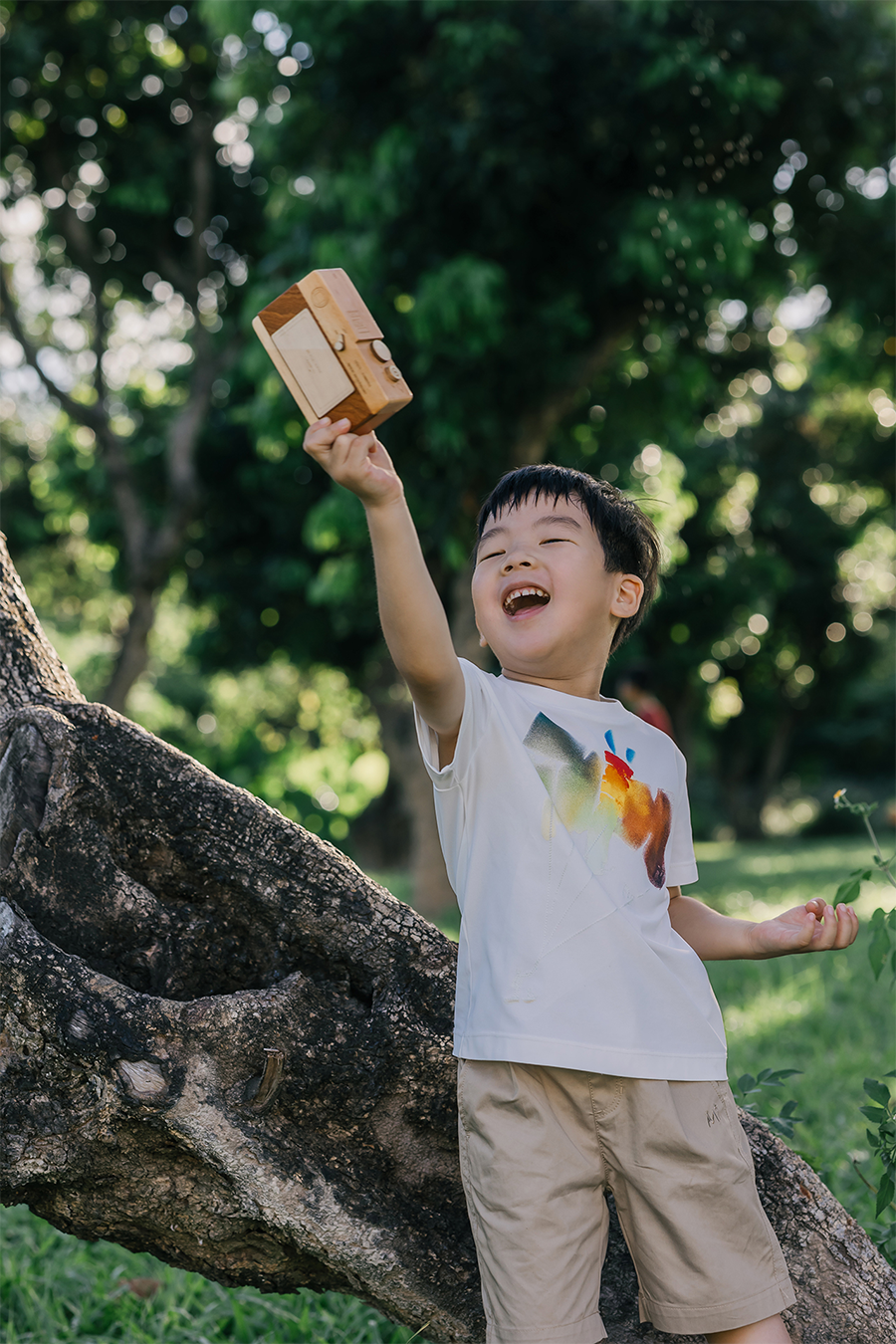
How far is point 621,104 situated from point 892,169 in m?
2.29

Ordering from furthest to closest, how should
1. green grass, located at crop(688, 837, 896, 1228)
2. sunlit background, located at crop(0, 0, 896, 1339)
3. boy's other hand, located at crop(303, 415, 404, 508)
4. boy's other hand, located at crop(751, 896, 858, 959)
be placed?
1. sunlit background, located at crop(0, 0, 896, 1339)
2. green grass, located at crop(688, 837, 896, 1228)
3. boy's other hand, located at crop(751, 896, 858, 959)
4. boy's other hand, located at crop(303, 415, 404, 508)

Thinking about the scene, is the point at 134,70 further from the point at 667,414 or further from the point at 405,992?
the point at 405,992

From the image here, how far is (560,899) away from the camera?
1563 millimetres

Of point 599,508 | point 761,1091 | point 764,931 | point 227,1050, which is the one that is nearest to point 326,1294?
point 761,1091

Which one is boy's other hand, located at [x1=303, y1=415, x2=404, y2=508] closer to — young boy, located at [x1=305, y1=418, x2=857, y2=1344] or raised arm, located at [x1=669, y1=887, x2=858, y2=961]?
young boy, located at [x1=305, y1=418, x2=857, y2=1344]

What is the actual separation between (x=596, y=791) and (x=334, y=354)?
28.4 inches

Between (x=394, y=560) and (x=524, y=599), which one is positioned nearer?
(x=394, y=560)

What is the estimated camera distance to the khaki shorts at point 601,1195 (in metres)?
1.49

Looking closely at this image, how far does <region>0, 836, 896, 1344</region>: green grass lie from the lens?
2498mm

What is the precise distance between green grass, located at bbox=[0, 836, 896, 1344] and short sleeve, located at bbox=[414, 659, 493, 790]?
134cm

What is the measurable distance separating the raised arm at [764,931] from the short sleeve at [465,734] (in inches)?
19.6

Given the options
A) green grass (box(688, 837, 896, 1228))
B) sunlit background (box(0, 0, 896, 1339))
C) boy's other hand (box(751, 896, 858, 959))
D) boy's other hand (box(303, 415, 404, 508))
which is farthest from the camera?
sunlit background (box(0, 0, 896, 1339))

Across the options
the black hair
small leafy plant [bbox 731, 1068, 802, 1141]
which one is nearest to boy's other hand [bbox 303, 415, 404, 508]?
the black hair

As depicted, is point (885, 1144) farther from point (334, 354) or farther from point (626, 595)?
point (334, 354)
